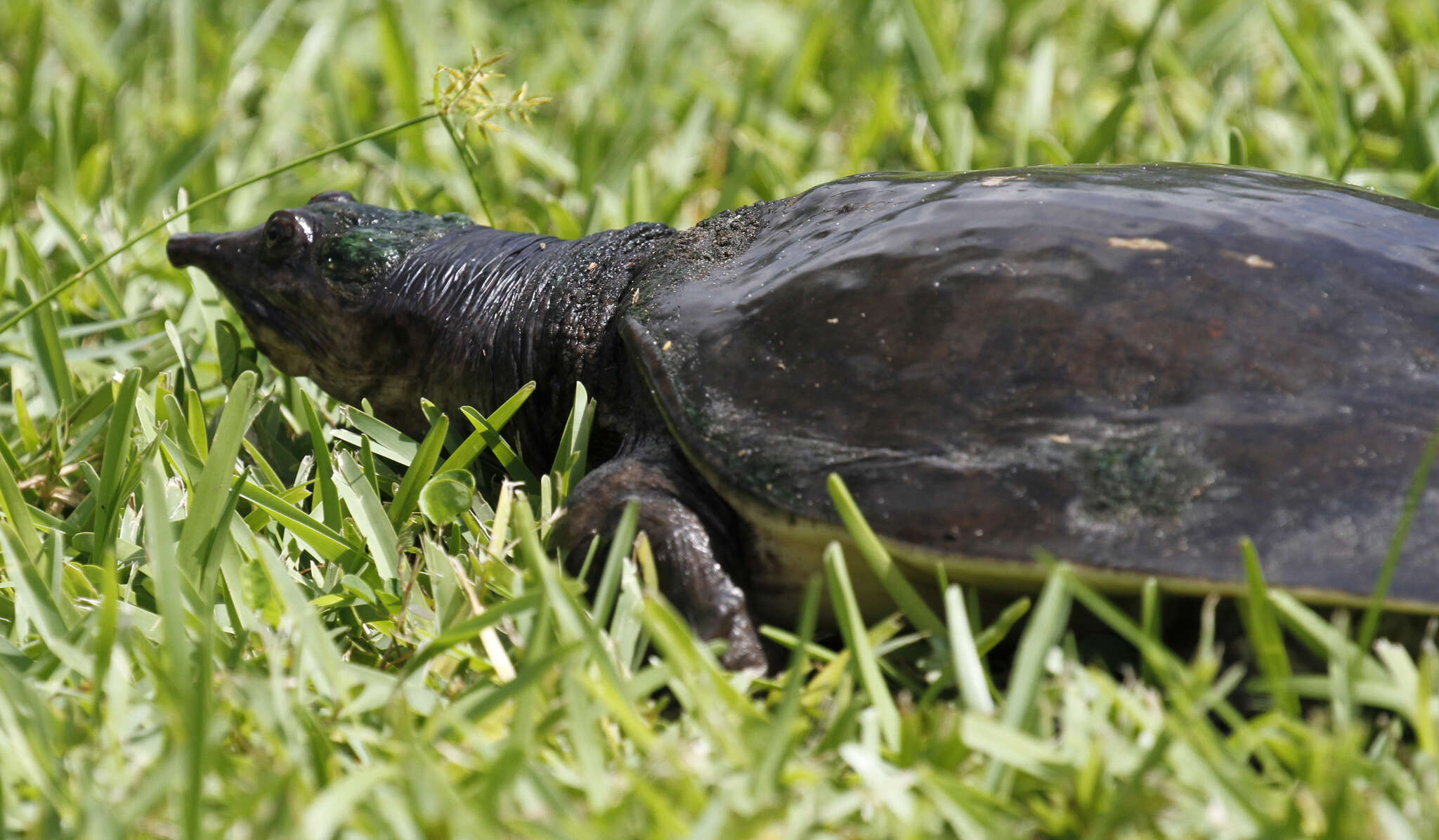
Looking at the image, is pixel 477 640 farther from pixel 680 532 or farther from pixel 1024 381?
pixel 1024 381

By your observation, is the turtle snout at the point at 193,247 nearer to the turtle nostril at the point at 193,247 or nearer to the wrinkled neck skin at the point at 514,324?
the turtle nostril at the point at 193,247

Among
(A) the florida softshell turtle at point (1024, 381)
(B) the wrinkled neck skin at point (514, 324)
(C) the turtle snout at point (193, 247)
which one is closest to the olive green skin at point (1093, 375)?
(A) the florida softshell turtle at point (1024, 381)

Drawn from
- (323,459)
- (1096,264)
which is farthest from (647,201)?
(1096,264)

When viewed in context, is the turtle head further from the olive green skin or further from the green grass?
the olive green skin

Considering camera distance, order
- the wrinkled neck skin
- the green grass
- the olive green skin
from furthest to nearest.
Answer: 1. the wrinkled neck skin
2. the olive green skin
3. the green grass

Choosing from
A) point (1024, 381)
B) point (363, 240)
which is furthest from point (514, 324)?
point (1024, 381)

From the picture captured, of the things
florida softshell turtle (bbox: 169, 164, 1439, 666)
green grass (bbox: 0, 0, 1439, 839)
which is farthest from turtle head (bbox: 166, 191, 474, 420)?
florida softshell turtle (bbox: 169, 164, 1439, 666)

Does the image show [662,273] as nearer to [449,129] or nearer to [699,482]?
[699,482]
